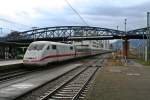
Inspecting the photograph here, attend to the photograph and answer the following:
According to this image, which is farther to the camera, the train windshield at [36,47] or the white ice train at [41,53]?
the train windshield at [36,47]

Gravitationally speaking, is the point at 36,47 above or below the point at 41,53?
above

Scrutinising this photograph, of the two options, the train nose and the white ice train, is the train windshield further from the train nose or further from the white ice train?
the train nose

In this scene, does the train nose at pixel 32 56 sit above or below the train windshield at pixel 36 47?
below

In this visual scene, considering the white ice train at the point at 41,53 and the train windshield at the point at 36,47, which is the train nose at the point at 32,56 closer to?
the white ice train at the point at 41,53

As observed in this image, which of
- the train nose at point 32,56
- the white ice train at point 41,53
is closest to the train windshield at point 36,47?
the white ice train at point 41,53

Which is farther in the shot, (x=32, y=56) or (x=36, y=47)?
(x=36, y=47)

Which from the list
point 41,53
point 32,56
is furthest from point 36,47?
point 32,56

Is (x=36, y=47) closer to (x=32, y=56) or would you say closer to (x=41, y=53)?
(x=41, y=53)

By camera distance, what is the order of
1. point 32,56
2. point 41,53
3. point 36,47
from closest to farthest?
point 32,56 < point 41,53 < point 36,47

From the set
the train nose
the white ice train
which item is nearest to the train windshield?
the white ice train

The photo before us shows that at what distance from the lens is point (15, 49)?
7194 centimetres

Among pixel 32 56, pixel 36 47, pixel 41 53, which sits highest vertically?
pixel 36 47

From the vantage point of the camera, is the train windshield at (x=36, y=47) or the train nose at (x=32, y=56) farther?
the train windshield at (x=36, y=47)

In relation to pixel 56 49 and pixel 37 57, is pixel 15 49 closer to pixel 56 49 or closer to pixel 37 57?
pixel 56 49
